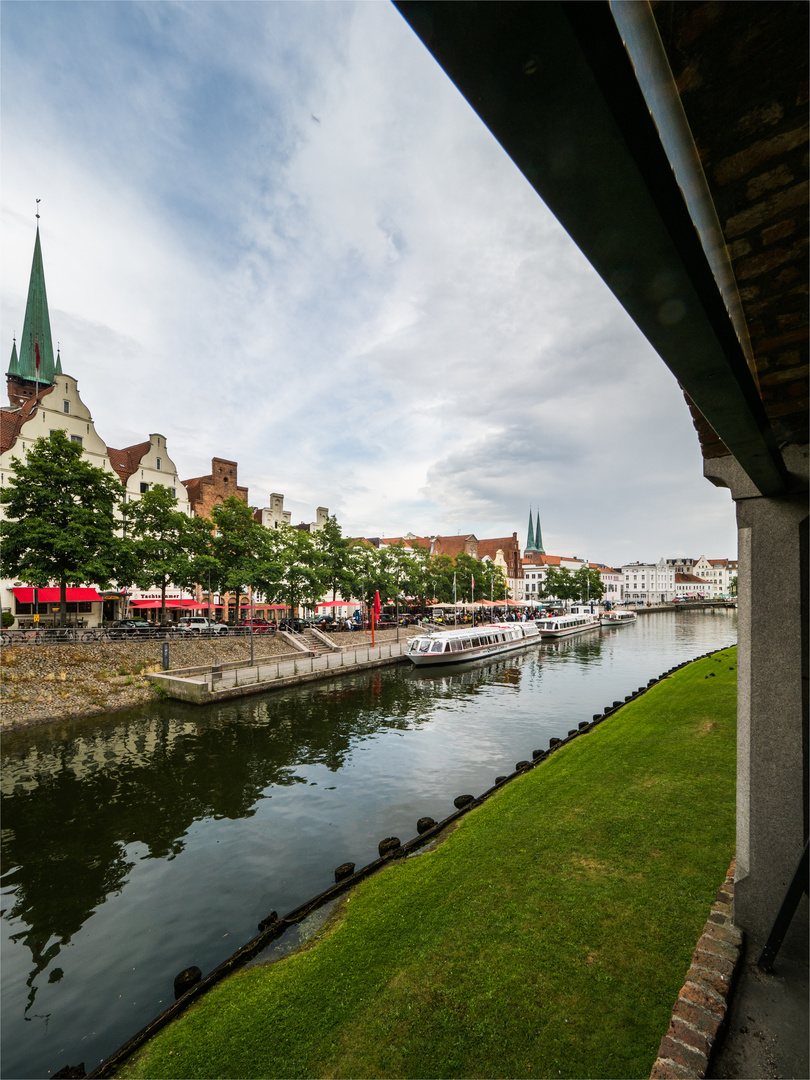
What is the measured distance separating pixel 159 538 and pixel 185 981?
35762 mm

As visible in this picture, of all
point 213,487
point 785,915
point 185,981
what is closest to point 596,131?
point 785,915

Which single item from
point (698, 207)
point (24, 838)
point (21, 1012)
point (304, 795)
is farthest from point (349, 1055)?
point (24, 838)

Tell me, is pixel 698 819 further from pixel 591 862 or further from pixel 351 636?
pixel 351 636

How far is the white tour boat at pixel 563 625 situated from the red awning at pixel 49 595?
4499cm

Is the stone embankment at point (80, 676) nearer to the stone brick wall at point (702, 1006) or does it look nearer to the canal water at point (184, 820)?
the canal water at point (184, 820)

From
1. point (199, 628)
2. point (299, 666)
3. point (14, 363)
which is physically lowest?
point (299, 666)

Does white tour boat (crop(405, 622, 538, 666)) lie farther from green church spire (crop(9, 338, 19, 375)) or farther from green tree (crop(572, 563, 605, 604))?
green tree (crop(572, 563, 605, 604))

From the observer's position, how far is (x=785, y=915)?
4766mm

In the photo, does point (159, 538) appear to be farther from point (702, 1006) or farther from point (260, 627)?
point (702, 1006)

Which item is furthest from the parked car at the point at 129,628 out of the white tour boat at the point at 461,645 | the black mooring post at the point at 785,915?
the black mooring post at the point at 785,915

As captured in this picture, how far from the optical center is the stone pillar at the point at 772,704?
539 cm

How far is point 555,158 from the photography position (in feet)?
4.21

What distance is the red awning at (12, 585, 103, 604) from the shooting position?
3509 centimetres

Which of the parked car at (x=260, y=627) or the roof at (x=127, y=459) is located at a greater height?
the roof at (x=127, y=459)
